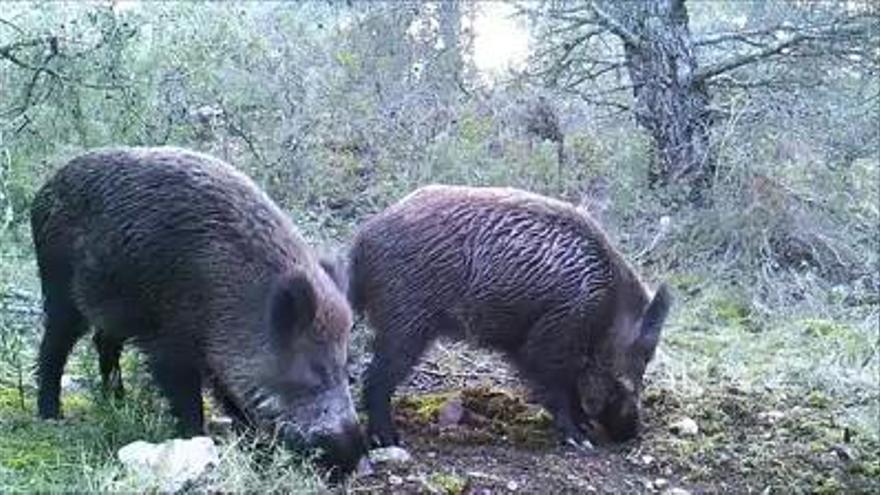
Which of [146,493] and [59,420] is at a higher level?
[146,493]

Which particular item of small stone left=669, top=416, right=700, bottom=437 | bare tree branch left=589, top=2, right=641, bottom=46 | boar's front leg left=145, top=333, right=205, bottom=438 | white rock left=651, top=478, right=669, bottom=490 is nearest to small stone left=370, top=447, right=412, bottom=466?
boar's front leg left=145, top=333, right=205, bottom=438

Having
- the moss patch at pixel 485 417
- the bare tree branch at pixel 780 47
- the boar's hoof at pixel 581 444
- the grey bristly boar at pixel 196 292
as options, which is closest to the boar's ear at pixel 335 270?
the grey bristly boar at pixel 196 292

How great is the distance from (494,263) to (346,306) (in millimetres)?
1131

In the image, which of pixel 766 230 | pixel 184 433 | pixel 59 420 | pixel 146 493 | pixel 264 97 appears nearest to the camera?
pixel 146 493

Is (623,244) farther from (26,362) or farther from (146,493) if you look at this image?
(146,493)

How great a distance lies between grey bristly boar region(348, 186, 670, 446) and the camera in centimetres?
603

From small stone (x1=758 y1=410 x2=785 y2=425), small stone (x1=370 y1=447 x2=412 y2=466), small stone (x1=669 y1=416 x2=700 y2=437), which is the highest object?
small stone (x1=370 y1=447 x2=412 y2=466)

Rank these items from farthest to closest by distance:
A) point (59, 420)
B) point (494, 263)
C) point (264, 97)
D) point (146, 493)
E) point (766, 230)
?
point (264, 97) < point (766, 230) < point (494, 263) < point (59, 420) < point (146, 493)

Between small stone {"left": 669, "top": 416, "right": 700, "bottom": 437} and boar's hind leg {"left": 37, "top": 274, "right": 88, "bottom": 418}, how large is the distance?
2.82 m

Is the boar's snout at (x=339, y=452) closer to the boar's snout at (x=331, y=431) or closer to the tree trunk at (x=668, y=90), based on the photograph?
the boar's snout at (x=331, y=431)

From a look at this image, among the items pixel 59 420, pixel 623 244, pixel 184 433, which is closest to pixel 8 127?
pixel 59 420

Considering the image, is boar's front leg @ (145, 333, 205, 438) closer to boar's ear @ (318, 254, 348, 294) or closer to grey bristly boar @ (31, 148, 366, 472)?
grey bristly boar @ (31, 148, 366, 472)

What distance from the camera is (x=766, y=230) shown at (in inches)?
380

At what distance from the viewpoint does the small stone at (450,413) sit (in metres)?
6.26
